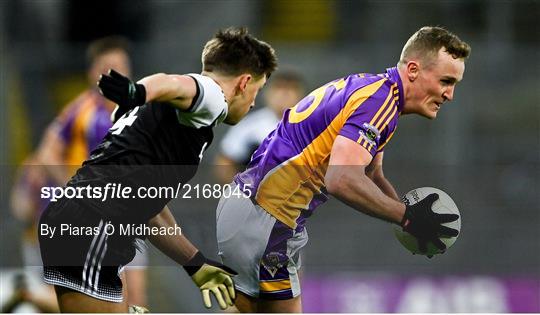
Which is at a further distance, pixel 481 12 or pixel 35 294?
pixel 481 12

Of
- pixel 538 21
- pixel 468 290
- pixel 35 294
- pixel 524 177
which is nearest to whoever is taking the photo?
pixel 35 294

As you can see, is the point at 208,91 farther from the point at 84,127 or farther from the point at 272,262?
the point at 84,127

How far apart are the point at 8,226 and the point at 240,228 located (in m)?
4.51

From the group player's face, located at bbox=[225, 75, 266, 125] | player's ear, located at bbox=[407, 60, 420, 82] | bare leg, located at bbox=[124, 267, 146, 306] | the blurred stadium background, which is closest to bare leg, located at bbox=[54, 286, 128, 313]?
player's face, located at bbox=[225, 75, 266, 125]

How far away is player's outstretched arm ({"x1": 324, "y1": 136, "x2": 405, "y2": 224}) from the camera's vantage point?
15.3ft

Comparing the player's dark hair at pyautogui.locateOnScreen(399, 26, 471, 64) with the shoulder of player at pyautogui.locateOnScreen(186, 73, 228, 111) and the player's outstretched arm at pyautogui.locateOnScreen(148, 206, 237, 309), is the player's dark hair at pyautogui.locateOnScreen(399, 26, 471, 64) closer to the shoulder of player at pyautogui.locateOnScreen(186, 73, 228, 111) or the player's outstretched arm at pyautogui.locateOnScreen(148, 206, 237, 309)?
the shoulder of player at pyautogui.locateOnScreen(186, 73, 228, 111)

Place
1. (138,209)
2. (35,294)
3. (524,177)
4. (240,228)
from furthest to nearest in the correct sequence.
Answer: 1. (524,177)
2. (35,294)
3. (240,228)
4. (138,209)

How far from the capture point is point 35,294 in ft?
24.0

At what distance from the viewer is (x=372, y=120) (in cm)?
473

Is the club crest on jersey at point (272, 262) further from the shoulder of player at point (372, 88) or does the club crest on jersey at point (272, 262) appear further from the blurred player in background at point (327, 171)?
the shoulder of player at point (372, 88)

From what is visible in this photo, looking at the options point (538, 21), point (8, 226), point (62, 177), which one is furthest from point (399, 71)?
point (538, 21)

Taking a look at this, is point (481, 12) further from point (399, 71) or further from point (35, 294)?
point (399, 71)

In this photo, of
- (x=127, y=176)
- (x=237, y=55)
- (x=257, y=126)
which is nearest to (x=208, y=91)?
(x=237, y=55)

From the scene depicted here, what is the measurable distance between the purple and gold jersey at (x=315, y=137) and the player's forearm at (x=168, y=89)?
2.39ft
